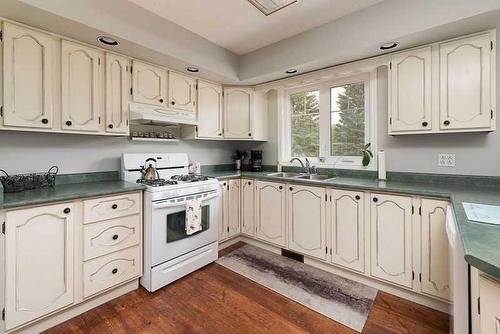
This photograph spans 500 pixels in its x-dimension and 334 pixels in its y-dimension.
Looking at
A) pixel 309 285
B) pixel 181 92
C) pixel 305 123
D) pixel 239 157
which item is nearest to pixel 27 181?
pixel 181 92

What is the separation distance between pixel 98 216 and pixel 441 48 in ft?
10.4

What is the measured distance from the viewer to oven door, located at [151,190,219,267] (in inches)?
79.4

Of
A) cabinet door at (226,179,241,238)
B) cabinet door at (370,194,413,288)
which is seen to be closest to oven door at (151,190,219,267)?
cabinet door at (226,179,241,238)

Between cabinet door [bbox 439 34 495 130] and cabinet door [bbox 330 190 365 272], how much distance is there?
A: 0.98 meters

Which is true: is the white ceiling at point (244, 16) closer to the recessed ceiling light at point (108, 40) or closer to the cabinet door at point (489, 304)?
the recessed ceiling light at point (108, 40)

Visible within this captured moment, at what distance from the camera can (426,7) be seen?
5.79 feet

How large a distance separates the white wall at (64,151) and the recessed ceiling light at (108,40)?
91 centimetres

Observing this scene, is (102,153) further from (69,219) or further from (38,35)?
(38,35)

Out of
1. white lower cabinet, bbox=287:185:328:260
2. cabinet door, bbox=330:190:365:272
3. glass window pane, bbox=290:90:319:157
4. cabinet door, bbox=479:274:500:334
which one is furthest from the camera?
glass window pane, bbox=290:90:319:157

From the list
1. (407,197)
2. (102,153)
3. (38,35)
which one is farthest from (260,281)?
(38,35)

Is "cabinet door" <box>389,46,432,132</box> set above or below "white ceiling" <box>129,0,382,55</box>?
below

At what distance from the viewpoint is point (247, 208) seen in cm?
300

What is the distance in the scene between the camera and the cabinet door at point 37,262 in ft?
4.63

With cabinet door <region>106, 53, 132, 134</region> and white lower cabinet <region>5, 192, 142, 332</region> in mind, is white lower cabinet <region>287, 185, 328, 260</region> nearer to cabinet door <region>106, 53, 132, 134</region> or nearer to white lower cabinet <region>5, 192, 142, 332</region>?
white lower cabinet <region>5, 192, 142, 332</region>
